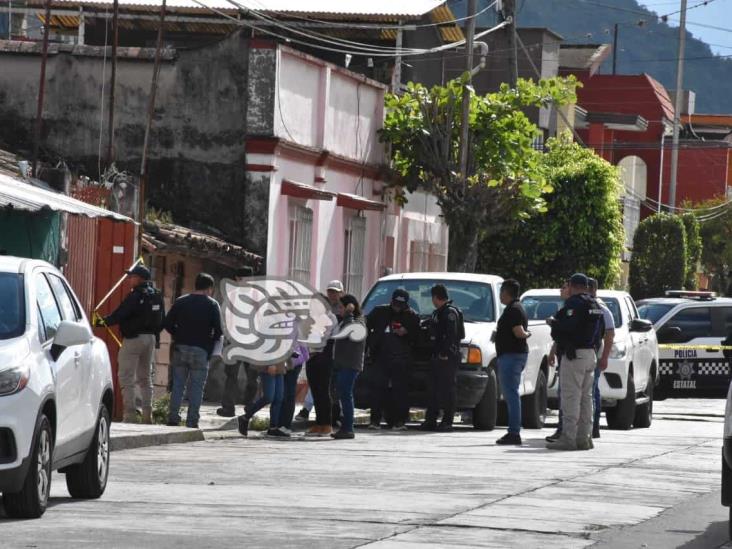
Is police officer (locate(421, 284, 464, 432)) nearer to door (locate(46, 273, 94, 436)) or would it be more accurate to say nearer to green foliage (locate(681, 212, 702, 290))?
door (locate(46, 273, 94, 436))

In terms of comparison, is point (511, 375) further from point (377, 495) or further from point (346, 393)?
point (377, 495)

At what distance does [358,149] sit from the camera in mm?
33188

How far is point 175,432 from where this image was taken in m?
19.5

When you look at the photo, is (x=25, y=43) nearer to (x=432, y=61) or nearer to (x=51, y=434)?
(x=51, y=434)

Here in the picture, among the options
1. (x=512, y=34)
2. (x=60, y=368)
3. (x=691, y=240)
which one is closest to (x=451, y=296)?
(x=60, y=368)

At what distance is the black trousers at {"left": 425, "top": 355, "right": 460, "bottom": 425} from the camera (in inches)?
872

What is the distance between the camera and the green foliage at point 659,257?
63.8m

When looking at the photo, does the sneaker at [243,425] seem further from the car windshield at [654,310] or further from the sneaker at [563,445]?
the car windshield at [654,310]

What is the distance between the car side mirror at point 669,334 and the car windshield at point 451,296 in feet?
24.6

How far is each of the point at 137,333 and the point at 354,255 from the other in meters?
13.5

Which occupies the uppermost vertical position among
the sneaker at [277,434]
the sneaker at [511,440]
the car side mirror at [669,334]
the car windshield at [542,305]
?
A: the car windshield at [542,305]

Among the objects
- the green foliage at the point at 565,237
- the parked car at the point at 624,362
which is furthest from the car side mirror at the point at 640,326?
the green foliage at the point at 565,237

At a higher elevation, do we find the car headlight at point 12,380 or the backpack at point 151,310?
the backpack at point 151,310

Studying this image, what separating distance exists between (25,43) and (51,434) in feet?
60.6
